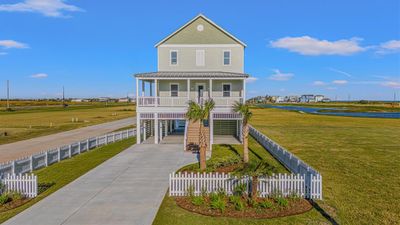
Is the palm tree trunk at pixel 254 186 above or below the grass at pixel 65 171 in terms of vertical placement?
above

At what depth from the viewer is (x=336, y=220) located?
9844mm

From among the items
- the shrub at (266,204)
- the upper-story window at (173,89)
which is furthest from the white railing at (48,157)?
the shrub at (266,204)

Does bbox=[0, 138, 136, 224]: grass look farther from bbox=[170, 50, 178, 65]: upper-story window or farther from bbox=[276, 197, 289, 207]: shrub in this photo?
bbox=[170, 50, 178, 65]: upper-story window

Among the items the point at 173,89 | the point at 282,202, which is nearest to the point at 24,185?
the point at 282,202

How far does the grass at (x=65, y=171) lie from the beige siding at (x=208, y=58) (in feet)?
37.8

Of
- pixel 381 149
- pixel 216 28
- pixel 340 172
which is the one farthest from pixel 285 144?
pixel 216 28

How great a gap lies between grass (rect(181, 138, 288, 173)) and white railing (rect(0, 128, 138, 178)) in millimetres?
8464

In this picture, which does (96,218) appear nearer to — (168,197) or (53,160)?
(168,197)

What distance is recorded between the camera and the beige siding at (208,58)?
30734mm

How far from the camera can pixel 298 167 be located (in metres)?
14.5

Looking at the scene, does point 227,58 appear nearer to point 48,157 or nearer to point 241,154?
point 241,154

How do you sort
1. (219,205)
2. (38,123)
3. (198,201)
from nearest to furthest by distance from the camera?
(219,205) < (198,201) < (38,123)

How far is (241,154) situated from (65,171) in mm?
11421

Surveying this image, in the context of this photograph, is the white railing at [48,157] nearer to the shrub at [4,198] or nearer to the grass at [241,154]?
the shrub at [4,198]
